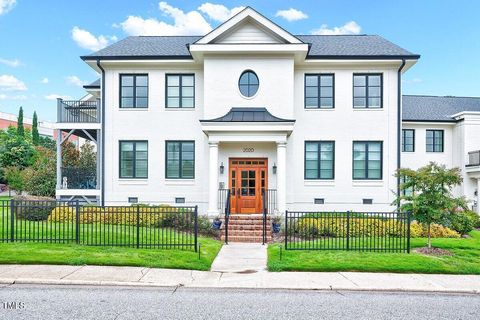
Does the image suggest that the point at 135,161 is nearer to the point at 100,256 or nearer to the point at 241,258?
the point at 100,256

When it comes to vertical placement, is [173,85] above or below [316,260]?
above

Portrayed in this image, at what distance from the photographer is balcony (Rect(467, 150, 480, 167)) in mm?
24948

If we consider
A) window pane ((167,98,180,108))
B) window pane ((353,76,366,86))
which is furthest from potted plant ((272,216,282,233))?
window pane ((353,76,366,86))

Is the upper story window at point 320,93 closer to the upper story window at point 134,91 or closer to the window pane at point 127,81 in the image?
the upper story window at point 134,91

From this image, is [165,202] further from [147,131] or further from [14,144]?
[14,144]

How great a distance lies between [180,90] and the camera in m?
19.1

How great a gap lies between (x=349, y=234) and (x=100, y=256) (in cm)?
899

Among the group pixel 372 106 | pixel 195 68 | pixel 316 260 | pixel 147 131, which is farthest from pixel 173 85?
pixel 316 260

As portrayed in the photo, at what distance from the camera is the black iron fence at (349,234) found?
1245cm

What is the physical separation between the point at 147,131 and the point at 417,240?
1284cm

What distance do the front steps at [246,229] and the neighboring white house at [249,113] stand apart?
1960mm

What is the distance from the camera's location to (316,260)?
1070cm

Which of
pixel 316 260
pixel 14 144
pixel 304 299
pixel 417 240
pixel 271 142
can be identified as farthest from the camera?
pixel 14 144

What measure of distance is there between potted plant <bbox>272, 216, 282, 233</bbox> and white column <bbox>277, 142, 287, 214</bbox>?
2.37ft
